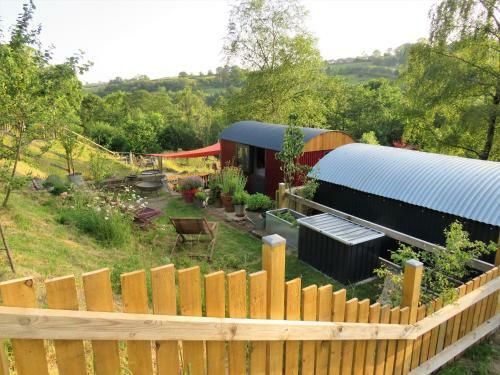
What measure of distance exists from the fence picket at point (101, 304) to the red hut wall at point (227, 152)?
11.5m

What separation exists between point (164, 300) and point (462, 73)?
453 inches

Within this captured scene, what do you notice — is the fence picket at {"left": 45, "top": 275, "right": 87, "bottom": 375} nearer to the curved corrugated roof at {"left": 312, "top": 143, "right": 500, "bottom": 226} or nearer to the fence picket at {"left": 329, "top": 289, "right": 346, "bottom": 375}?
the fence picket at {"left": 329, "top": 289, "right": 346, "bottom": 375}

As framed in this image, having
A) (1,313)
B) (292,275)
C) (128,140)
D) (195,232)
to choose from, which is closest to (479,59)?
(292,275)

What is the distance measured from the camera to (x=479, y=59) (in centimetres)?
1014

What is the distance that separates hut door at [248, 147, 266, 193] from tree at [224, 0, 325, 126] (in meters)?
7.78

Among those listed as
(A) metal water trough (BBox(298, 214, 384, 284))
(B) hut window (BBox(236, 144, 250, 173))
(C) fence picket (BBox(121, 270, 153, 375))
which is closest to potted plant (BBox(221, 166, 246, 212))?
(B) hut window (BBox(236, 144, 250, 173))

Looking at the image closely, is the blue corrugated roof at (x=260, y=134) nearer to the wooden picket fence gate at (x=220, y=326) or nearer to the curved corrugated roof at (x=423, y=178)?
the curved corrugated roof at (x=423, y=178)

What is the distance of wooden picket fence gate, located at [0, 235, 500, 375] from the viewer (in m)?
→ 1.51

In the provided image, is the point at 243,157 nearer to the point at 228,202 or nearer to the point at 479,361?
the point at 228,202

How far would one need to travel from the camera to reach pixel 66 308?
1.53 metres

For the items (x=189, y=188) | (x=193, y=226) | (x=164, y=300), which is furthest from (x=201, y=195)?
(x=164, y=300)

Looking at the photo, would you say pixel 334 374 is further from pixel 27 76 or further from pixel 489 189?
pixel 27 76

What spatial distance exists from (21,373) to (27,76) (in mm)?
4825

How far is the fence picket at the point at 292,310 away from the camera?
2.34 meters
